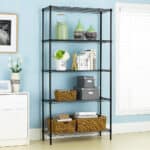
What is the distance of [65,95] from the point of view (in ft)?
18.9

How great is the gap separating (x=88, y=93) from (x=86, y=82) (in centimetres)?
17

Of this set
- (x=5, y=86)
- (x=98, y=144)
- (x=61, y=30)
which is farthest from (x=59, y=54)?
(x=98, y=144)

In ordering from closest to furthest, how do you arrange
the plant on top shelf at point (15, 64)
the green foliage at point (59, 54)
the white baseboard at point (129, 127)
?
the plant on top shelf at point (15, 64)
the green foliage at point (59, 54)
the white baseboard at point (129, 127)

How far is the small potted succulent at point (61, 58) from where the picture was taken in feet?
19.0

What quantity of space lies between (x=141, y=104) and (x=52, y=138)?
1.66 metres

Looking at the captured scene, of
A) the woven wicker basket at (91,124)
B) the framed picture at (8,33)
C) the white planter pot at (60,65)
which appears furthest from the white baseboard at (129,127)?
the framed picture at (8,33)

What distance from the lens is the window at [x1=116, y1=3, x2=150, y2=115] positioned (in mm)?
6445

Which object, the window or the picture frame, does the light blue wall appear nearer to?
the picture frame

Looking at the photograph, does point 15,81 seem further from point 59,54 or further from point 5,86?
point 59,54

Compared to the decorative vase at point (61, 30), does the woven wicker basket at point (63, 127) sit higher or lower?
lower

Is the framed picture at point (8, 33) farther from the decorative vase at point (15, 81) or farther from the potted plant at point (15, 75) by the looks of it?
the decorative vase at point (15, 81)

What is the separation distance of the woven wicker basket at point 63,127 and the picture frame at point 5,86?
2.56ft

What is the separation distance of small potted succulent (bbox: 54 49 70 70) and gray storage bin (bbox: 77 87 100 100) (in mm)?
435

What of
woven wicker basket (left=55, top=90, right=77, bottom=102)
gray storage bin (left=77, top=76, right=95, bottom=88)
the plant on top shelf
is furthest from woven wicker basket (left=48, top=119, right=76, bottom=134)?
the plant on top shelf
